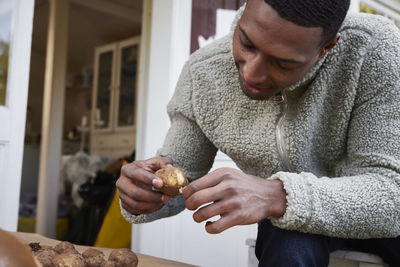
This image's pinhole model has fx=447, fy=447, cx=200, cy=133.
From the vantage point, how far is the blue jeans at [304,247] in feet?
3.46

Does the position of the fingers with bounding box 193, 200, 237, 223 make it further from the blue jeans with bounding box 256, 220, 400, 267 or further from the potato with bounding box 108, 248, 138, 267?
the potato with bounding box 108, 248, 138, 267

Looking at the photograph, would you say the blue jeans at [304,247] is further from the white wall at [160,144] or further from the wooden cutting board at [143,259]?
the white wall at [160,144]

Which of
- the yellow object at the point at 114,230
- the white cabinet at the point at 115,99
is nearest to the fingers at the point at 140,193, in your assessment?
the yellow object at the point at 114,230

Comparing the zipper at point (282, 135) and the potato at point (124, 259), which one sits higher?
the zipper at point (282, 135)

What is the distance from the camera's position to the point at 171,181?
1.12m

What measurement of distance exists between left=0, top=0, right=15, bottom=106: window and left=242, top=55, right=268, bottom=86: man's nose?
54.1 inches

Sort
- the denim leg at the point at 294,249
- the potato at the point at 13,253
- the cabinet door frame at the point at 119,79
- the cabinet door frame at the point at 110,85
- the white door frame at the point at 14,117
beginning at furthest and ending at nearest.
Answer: the cabinet door frame at the point at 110,85, the cabinet door frame at the point at 119,79, the white door frame at the point at 14,117, the denim leg at the point at 294,249, the potato at the point at 13,253

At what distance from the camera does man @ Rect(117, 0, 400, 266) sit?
987 millimetres

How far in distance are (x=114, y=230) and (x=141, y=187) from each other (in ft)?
6.23

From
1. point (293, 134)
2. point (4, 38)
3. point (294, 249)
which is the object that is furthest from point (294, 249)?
point (4, 38)

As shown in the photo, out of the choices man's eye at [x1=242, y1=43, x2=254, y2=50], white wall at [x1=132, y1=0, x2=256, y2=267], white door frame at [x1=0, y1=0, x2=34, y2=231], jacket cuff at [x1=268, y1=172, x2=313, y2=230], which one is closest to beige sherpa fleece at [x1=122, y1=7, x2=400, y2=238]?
jacket cuff at [x1=268, y1=172, x2=313, y2=230]

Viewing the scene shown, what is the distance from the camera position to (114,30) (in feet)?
18.6

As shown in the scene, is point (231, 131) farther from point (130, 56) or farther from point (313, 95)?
point (130, 56)

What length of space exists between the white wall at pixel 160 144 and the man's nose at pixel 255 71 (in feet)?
5.31
